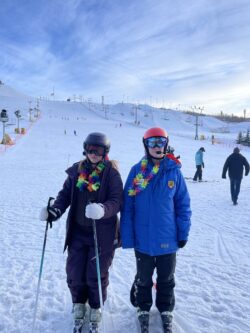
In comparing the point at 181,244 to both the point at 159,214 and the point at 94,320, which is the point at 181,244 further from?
the point at 94,320

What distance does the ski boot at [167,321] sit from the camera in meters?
3.28

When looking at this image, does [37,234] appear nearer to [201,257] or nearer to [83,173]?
[201,257]

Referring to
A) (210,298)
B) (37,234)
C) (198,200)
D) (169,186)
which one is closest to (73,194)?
(169,186)

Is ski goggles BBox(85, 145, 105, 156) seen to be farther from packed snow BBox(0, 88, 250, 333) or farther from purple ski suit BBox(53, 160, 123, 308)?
packed snow BBox(0, 88, 250, 333)

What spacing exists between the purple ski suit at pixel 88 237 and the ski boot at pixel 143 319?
426mm

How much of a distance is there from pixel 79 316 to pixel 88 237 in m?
0.83

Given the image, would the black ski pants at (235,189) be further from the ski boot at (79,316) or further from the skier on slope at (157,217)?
the ski boot at (79,316)

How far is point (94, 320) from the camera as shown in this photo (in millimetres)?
3254

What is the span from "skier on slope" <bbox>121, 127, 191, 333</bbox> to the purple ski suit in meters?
0.14

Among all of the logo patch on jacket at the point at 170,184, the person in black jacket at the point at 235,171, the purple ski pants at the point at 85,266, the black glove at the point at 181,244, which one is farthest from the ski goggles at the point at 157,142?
the person in black jacket at the point at 235,171

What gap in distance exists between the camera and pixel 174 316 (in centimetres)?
365

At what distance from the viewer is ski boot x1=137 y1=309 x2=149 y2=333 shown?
3.28 m

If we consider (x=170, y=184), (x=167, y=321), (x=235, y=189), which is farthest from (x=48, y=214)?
(x=235, y=189)

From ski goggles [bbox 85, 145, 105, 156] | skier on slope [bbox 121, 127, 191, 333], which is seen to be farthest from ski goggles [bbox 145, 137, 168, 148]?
ski goggles [bbox 85, 145, 105, 156]
